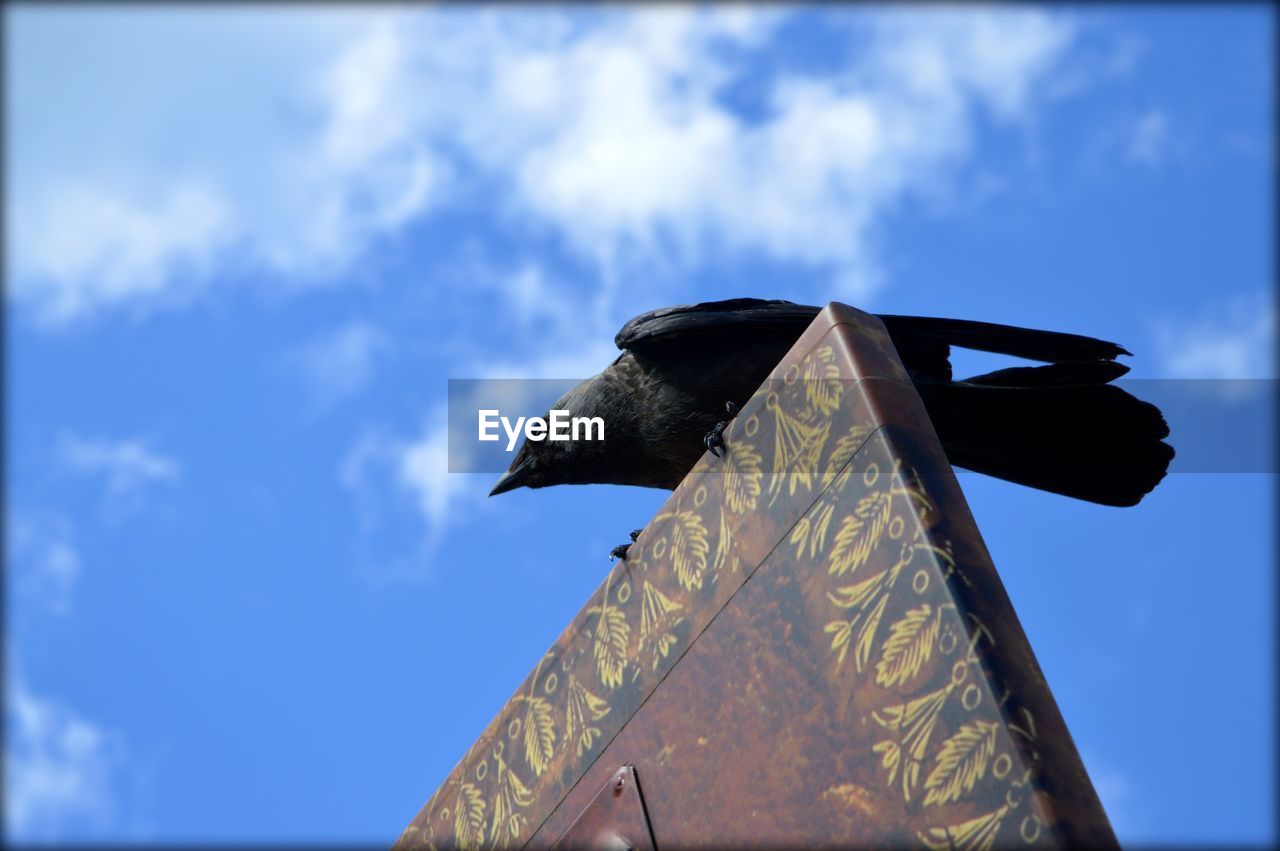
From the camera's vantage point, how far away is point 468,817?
10.7 feet

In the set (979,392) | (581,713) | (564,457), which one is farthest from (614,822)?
(564,457)

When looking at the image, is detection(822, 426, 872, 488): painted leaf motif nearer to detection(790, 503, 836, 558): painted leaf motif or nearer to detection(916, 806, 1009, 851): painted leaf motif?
detection(790, 503, 836, 558): painted leaf motif

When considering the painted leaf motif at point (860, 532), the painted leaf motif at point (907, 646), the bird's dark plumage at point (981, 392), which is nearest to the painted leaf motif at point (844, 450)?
the painted leaf motif at point (860, 532)

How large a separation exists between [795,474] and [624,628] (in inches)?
23.4

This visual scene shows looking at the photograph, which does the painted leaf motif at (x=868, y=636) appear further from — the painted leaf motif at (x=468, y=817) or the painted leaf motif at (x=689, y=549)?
the painted leaf motif at (x=468, y=817)

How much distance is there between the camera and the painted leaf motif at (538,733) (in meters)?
3.12

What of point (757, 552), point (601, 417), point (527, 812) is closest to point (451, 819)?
point (527, 812)

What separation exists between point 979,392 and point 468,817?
67.9 inches

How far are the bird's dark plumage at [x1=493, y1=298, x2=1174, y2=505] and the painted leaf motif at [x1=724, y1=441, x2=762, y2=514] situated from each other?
0.76m

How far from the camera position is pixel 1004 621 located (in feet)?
7.57

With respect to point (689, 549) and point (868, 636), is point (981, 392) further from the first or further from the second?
point (868, 636)

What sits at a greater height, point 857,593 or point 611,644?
point 611,644

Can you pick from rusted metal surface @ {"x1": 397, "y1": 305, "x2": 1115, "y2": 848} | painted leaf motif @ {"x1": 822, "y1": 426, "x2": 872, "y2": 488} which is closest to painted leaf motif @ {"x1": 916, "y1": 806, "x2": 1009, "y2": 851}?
rusted metal surface @ {"x1": 397, "y1": 305, "x2": 1115, "y2": 848}

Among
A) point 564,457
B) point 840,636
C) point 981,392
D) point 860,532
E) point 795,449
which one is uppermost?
point 564,457
